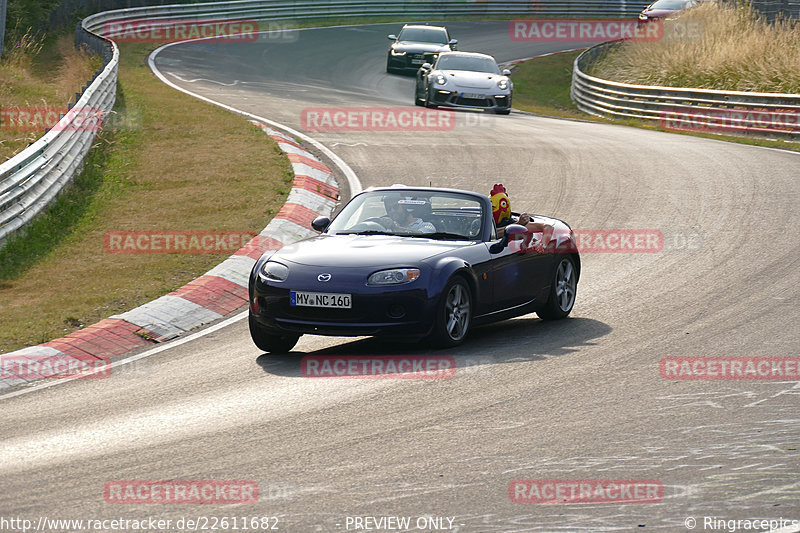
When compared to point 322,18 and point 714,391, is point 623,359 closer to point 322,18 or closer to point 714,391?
point 714,391

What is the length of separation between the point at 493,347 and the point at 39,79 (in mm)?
21997

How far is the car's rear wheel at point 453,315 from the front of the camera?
896 cm

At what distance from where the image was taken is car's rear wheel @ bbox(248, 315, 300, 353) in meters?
9.30

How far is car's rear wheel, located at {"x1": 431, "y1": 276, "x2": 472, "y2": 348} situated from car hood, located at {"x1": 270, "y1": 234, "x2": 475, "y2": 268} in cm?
32

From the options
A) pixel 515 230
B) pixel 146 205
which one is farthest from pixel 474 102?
pixel 515 230

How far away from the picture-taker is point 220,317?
36.6 ft

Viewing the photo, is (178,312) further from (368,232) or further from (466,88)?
(466,88)

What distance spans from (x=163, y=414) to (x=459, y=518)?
2.73 metres

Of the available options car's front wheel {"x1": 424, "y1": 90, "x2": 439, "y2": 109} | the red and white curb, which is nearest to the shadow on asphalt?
the red and white curb

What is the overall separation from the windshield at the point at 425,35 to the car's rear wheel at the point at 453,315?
1143 inches

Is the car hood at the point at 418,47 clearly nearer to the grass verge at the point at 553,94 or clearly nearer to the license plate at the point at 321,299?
the grass verge at the point at 553,94

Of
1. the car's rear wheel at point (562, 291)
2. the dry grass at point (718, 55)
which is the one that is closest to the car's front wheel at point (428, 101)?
the dry grass at point (718, 55)

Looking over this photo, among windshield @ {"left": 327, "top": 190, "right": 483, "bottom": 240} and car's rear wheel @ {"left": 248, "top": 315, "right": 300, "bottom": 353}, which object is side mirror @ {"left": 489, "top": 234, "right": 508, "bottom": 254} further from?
car's rear wheel @ {"left": 248, "top": 315, "right": 300, "bottom": 353}

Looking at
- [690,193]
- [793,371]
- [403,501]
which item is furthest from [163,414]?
[690,193]
